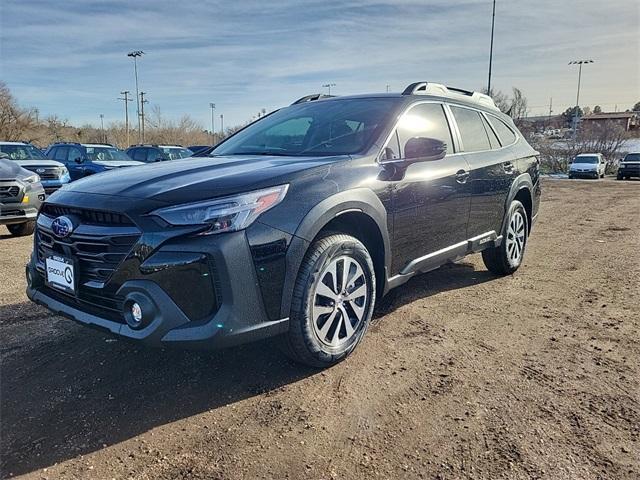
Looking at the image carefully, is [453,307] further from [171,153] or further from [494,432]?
[171,153]

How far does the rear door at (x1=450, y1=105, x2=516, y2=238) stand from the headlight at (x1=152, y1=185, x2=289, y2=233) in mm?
2359

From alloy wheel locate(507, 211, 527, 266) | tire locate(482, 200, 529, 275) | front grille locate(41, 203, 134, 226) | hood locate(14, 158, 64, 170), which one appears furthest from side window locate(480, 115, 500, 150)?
hood locate(14, 158, 64, 170)

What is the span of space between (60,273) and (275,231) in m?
1.26

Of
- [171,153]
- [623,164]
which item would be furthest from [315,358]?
[623,164]

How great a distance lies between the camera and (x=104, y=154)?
13680 millimetres

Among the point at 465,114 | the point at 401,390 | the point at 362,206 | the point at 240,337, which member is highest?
the point at 465,114

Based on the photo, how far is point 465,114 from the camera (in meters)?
4.51

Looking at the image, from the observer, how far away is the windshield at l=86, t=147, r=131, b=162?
44.1 ft

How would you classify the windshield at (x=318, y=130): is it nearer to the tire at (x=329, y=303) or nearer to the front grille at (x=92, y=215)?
the tire at (x=329, y=303)

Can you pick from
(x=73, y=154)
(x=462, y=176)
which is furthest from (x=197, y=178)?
(x=73, y=154)

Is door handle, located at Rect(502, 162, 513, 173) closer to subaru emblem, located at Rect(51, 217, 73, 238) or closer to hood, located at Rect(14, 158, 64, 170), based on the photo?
subaru emblem, located at Rect(51, 217, 73, 238)

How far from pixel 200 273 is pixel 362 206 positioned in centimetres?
115

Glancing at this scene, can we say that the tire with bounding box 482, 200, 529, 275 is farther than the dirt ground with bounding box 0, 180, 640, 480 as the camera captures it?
Yes

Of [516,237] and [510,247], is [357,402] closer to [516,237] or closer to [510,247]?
[510,247]
